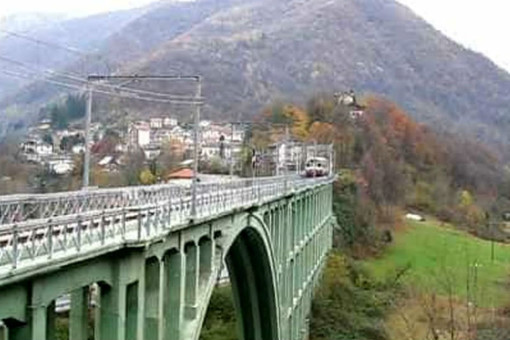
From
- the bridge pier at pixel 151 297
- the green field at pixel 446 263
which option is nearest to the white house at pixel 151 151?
the green field at pixel 446 263

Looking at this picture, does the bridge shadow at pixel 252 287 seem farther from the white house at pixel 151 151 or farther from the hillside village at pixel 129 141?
the white house at pixel 151 151

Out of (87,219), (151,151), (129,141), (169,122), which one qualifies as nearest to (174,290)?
(87,219)

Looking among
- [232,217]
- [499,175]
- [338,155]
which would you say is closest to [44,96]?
[338,155]

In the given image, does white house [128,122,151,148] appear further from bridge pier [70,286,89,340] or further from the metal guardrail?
bridge pier [70,286,89,340]

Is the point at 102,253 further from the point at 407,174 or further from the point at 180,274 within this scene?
the point at 407,174

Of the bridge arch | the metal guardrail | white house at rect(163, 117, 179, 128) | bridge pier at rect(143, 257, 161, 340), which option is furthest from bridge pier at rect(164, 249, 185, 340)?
white house at rect(163, 117, 179, 128)
